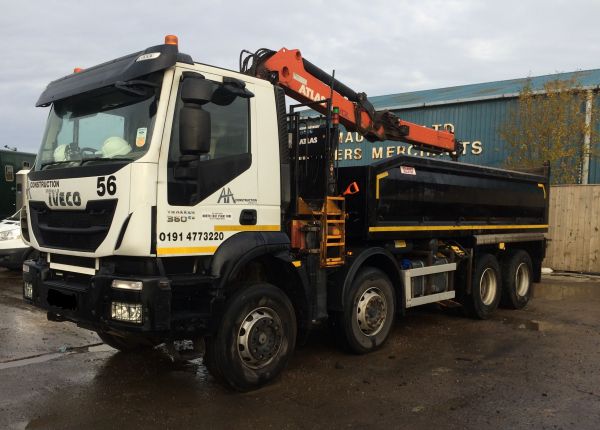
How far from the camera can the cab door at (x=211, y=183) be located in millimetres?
4191

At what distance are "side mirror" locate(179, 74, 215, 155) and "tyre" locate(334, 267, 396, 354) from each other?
250 cm

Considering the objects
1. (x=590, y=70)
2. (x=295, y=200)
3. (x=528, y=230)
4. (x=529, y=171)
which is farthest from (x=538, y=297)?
(x=590, y=70)

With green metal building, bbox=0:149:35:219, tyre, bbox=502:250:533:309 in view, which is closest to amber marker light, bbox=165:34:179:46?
tyre, bbox=502:250:533:309

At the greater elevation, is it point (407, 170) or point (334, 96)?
point (334, 96)

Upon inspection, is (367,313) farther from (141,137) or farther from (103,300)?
(141,137)

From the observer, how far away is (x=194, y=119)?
402 centimetres

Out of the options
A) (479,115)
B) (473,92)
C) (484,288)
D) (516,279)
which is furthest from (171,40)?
(473,92)

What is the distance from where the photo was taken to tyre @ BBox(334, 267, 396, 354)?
19.1ft

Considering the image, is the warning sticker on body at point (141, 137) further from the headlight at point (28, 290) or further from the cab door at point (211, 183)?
the headlight at point (28, 290)

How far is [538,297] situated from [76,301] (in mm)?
8927

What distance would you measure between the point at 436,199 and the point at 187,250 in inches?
151

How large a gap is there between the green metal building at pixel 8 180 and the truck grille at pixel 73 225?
12463mm

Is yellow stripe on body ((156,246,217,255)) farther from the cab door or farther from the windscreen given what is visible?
the windscreen

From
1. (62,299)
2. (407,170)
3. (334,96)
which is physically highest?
(334,96)
